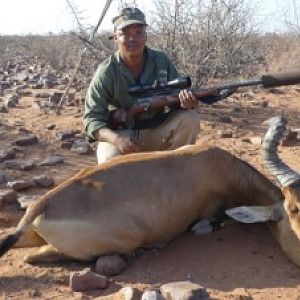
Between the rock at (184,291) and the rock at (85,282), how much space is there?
44 centimetres

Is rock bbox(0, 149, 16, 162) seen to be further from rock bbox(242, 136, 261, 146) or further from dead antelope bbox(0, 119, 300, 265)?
rock bbox(242, 136, 261, 146)

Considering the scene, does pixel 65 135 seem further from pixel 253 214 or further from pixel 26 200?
pixel 253 214

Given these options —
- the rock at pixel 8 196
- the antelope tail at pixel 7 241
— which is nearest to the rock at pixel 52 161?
the rock at pixel 8 196

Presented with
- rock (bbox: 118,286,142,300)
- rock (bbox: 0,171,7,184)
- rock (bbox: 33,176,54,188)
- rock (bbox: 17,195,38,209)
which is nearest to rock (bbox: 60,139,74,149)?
rock (bbox: 0,171,7,184)

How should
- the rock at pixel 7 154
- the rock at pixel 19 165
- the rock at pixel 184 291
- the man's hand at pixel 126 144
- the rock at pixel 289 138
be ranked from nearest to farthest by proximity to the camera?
the rock at pixel 184 291 < the man's hand at pixel 126 144 < the rock at pixel 19 165 < the rock at pixel 7 154 < the rock at pixel 289 138

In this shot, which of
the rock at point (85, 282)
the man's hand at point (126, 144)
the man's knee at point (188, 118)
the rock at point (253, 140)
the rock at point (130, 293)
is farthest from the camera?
the rock at point (253, 140)

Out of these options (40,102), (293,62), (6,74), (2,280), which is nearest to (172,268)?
(2,280)

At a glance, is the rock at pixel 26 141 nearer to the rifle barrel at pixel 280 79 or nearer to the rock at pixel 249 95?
the rifle barrel at pixel 280 79

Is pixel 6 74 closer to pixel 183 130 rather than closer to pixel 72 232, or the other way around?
pixel 183 130

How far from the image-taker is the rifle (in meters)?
5.65

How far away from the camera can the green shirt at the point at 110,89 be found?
5.71 meters

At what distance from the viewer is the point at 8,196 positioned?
5758 mm

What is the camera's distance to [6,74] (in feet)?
60.8

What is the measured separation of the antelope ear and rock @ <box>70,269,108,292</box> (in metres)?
1.04
